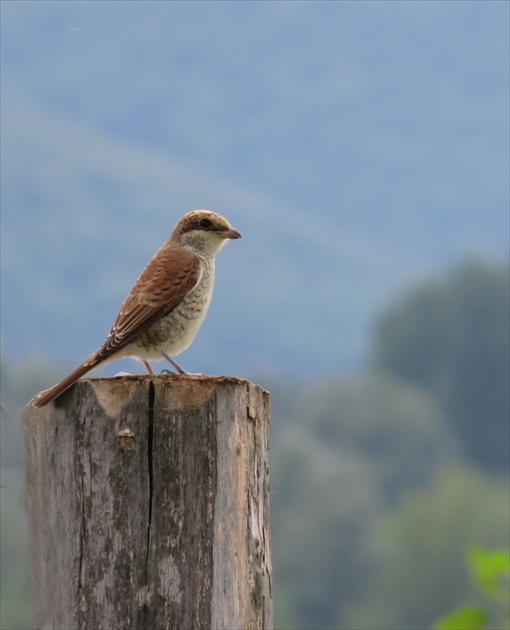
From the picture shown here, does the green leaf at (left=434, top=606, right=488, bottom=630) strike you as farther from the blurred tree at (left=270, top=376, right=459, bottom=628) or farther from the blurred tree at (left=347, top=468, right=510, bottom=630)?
the blurred tree at (left=347, top=468, right=510, bottom=630)

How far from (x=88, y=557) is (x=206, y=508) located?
0.37 metres

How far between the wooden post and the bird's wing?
1038 millimetres

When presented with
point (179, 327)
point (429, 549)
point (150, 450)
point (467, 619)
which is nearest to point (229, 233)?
point (179, 327)

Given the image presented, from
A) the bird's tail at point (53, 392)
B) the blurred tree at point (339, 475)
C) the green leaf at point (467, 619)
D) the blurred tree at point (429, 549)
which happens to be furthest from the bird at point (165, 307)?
the blurred tree at point (429, 549)

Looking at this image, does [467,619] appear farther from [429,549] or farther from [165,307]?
[429,549]

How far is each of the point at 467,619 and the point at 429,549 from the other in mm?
86928

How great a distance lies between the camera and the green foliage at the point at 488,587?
3.94 meters

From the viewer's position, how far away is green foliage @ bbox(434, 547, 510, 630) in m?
3.94

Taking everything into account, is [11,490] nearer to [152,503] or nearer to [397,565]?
[152,503]

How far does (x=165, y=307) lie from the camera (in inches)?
225

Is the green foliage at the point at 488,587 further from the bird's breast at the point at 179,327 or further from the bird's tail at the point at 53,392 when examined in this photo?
the bird's breast at the point at 179,327

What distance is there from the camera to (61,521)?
3.99 m

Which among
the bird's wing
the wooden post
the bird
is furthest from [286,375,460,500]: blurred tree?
the wooden post

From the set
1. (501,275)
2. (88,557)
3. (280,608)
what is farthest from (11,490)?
(501,275)
